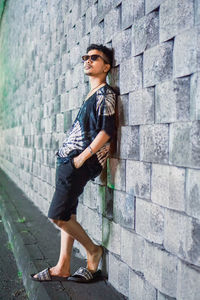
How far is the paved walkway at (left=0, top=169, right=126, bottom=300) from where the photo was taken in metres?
2.77

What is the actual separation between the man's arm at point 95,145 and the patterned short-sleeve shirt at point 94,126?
4cm

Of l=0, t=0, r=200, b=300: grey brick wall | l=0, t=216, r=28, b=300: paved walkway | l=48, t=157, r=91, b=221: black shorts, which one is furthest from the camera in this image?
l=0, t=216, r=28, b=300: paved walkway

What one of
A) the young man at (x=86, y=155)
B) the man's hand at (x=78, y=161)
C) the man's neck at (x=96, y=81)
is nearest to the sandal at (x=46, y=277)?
the young man at (x=86, y=155)

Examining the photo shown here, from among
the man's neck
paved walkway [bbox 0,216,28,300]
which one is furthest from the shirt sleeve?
paved walkway [bbox 0,216,28,300]

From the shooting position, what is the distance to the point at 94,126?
288 centimetres

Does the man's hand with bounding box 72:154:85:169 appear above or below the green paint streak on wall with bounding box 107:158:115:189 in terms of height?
above

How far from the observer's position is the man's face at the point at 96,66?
2928mm

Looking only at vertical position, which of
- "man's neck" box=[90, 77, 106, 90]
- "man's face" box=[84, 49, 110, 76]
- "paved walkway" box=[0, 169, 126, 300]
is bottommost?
"paved walkway" box=[0, 169, 126, 300]

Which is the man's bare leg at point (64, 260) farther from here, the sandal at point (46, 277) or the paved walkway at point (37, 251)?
the paved walkway at point (37, 251)

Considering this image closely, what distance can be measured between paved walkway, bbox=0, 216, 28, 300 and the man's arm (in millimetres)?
1502

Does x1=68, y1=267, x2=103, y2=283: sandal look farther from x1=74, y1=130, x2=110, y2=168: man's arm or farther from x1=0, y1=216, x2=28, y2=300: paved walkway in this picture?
x1=74, y1=130, x2=110, y2=168: man's arm

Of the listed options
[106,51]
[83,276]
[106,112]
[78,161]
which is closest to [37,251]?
[83,276]

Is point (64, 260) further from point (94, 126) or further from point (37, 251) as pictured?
point (94, 126)

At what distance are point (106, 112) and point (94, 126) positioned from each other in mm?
209
